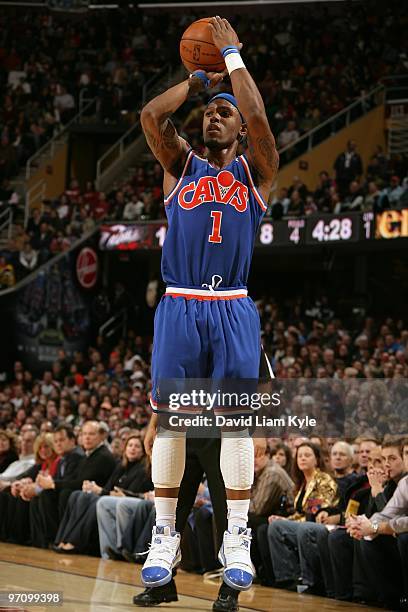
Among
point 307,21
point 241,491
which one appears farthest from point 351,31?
point 241,491

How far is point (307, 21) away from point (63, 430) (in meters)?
14.7

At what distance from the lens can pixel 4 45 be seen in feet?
78.3

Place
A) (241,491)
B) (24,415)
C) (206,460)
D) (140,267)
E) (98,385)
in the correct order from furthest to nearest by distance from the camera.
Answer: (140,267) < (98,385) < (24,415) < (206,460) < (241,491)

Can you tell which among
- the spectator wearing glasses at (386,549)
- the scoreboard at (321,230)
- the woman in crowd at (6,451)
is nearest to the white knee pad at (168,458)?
the spectator wearing glasses at (386,549)

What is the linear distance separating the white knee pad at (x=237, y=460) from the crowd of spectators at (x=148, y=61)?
14525mm

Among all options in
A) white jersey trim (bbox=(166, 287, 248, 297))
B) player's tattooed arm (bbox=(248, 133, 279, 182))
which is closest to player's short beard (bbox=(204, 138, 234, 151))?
player's tattooed arm (bbox=(248, 133, 279, 182))

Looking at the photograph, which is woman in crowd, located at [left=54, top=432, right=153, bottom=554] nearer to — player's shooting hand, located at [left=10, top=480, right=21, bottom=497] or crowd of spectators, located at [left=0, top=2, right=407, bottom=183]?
player's shooting hand, located at [left=10, top=480, right=21, bottom=497]

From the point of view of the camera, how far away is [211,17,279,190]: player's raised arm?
482 centimetres

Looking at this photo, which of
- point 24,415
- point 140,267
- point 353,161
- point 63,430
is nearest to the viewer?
point 63,430

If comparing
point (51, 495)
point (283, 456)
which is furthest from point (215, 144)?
point (51, 495)

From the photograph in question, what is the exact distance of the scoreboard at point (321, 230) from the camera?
14.5m

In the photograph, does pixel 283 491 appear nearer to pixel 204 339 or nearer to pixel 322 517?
pixel 322 517

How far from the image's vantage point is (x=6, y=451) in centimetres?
1076

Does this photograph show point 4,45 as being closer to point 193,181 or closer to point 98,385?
point 98,385
